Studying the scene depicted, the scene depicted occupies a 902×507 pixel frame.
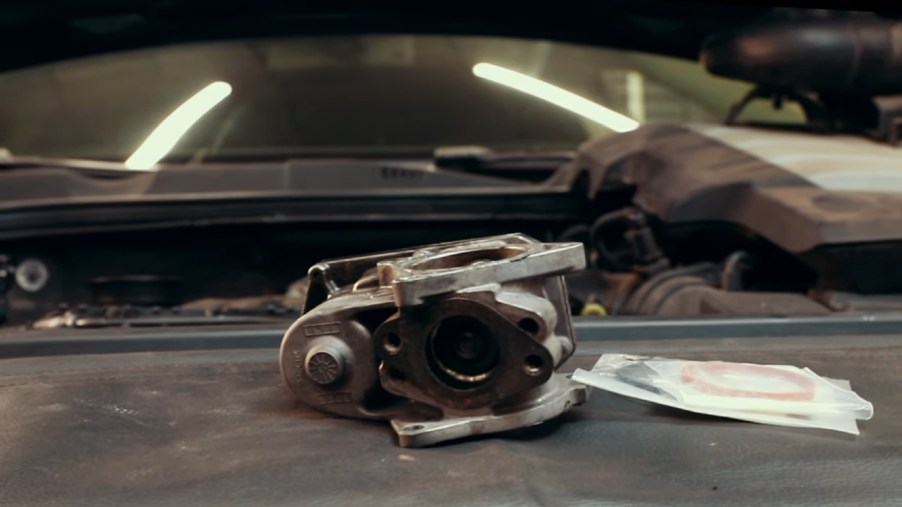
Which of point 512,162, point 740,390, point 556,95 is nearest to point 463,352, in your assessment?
point 740,390

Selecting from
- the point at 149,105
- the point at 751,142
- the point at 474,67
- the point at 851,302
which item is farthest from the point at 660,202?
the point at 149,105

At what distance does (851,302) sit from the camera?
38.3 inches

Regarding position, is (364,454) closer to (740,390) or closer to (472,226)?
(740,390)

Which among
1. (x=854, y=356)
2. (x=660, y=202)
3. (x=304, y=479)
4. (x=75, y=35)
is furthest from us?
(x=75, y=35)

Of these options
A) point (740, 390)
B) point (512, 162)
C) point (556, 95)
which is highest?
point (556, 95)

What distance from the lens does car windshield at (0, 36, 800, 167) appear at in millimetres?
1707

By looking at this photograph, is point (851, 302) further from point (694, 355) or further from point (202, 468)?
point (202, 468)

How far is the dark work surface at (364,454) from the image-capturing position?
513 mm

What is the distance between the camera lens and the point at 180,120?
1721 millimetres

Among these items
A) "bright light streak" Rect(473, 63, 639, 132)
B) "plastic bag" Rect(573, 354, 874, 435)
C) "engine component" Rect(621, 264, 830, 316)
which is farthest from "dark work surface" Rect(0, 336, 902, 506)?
"bright light streak" Rect(473, 63, 639, 132)

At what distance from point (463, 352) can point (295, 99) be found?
1.23 m

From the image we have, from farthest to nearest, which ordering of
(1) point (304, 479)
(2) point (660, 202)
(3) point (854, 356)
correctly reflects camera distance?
1. (2) point (660, 202)
2. (3) point (854, 356)
3. (1) point (304, 479)

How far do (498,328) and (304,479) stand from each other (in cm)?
15

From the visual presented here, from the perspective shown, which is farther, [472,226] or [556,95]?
[556,95]
